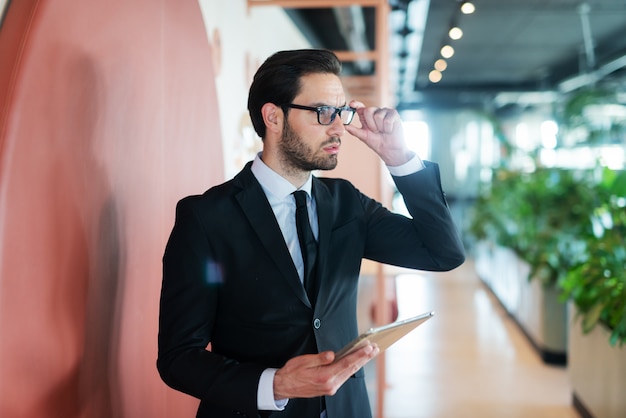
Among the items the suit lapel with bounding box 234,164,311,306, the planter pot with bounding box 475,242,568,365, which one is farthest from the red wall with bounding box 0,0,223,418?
the planter pot with bounding box 475,242,568,365

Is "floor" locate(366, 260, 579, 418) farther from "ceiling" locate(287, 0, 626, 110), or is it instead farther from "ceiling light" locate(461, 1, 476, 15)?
"ceiling" locate(287, 0, 626, 110)

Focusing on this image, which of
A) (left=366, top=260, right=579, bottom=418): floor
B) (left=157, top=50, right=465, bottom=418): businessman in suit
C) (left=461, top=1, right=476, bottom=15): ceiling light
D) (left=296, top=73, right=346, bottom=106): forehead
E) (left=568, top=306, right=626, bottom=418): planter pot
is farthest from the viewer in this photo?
(left=461, top=1, right=476, bottom=15): ceiling light

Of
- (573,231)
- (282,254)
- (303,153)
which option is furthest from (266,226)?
(573,231)

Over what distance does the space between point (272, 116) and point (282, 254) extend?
12.0 inches

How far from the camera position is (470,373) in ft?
18.6

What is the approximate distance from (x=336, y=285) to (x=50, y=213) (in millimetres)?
612

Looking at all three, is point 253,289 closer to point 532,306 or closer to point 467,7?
point 467,7

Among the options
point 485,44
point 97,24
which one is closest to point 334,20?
point 485,44

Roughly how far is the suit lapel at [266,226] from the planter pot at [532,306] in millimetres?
4690

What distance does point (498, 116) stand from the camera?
58.6 feet

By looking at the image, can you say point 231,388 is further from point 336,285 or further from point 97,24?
point 97,24

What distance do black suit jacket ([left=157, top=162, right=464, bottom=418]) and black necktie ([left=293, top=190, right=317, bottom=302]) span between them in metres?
0.02

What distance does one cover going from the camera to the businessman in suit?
4.37 feet

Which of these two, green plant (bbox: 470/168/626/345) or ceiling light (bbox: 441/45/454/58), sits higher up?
ceiling light (bbox: 441/45/454/58)
